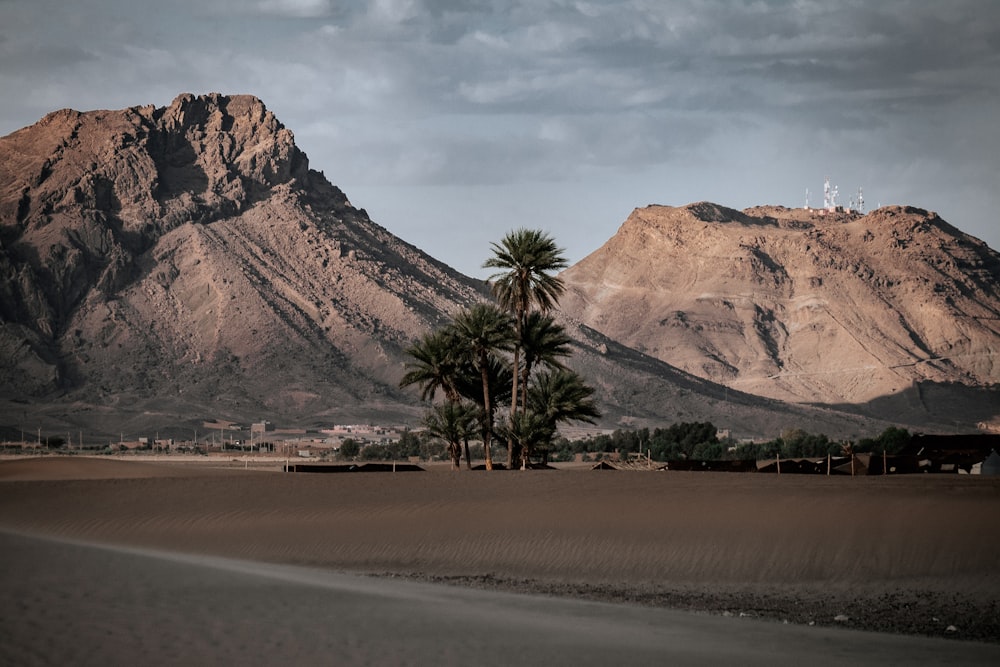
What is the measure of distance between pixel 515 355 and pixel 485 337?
1.49 m

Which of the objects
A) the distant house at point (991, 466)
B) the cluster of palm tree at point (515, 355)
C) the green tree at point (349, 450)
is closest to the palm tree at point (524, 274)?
the cluster of palm tree at point (515, 355)

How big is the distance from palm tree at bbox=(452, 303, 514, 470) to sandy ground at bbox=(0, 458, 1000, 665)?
9.35 metres

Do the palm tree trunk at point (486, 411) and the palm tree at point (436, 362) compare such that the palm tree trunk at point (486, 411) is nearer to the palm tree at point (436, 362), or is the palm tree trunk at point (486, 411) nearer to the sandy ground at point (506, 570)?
the palm tree at point (436, 362)

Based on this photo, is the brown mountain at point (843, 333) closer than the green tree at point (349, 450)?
No

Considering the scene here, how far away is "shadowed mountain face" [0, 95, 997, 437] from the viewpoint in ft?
442

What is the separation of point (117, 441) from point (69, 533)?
96265 mm

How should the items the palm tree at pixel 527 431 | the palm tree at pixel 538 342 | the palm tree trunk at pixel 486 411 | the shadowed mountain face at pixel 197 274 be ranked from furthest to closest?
the shadowed mountain face at pixel 197 274, the palm tree trunk at pixel 486 411, the palm tree at pixel 538 342, the palm tree at pixel 527 431

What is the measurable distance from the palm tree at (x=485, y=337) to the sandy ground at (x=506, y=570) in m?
9.35

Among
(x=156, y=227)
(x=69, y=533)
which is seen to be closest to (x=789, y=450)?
(x=69, y=533)

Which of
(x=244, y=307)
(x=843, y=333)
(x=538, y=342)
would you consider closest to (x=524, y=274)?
(x=538, y=342)

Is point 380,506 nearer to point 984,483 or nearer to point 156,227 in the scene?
point 984,483

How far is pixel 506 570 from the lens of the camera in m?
22.5

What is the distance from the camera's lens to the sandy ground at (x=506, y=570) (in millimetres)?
13227

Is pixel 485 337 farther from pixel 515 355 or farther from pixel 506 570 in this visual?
pixel 506 570
